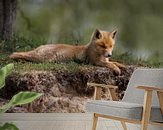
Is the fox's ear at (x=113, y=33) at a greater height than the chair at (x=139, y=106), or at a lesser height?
greater

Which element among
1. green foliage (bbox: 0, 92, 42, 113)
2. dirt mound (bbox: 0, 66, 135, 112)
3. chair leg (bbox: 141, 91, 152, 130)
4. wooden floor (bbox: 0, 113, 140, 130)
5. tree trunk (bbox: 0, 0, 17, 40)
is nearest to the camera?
green foliage (bbox: 0, 92, 42, 113)

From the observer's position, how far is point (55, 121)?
4.63 meters

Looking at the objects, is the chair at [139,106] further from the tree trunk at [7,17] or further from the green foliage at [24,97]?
the tree trunk at [7,17]

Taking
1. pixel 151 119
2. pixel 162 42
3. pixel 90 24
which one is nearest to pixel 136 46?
pixel 162 42

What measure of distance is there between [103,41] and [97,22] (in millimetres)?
315

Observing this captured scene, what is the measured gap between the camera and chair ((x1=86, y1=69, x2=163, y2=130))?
288 cm

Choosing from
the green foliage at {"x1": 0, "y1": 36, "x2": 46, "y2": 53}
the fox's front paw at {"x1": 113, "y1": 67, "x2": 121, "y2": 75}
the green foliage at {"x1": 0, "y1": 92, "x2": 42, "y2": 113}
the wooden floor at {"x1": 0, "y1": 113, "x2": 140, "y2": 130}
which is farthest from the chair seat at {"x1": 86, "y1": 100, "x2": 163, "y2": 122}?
the green foliage at {"x1": 0, "y1": 36, "x2": 46, "y2": 53}

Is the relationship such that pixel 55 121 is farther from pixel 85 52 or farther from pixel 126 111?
pixel 126 111

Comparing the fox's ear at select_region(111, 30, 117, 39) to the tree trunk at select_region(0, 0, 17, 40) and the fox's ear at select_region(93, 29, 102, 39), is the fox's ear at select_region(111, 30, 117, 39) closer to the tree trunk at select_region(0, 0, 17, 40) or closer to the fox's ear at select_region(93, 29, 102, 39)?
the fox's ear at select_region(93, 29, 102, 39)

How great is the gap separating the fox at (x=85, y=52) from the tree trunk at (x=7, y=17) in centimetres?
33

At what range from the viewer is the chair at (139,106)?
288 centimetres

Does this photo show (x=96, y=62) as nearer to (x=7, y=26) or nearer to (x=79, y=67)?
(x=79, y=67)

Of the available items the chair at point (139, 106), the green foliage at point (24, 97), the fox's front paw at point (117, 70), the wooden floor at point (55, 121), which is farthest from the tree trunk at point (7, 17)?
the green foliage at point (24, 97)

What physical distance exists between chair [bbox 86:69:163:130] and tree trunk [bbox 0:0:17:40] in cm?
185
